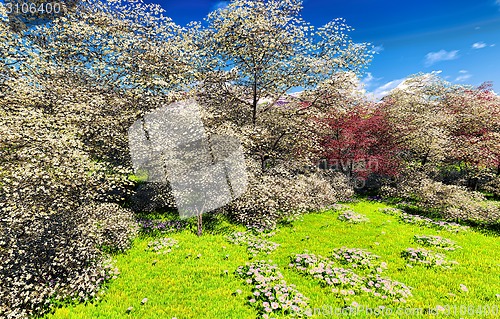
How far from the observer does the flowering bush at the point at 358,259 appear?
10227mm

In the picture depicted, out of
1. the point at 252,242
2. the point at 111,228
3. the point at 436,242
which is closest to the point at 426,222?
the point at 436,242

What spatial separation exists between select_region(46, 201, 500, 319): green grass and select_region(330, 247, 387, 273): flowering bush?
0.41 meters

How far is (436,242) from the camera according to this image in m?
12.8

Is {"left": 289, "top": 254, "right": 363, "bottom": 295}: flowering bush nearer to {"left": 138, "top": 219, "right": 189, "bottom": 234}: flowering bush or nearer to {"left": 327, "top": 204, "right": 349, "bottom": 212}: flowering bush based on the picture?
{"left": 138, "top": 219, "right": 189, "bottom": 234}: flowering bush

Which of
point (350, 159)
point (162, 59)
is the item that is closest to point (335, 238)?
point (350, 159)

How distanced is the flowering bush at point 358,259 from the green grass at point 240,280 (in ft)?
1.36

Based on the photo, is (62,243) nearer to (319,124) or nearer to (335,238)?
(335,238)

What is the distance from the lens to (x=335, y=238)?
1355 cm

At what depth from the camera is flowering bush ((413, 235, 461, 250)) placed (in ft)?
41.5

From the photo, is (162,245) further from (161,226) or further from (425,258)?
(425,258)

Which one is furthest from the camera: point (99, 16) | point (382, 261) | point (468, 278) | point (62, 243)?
point (99, 16)

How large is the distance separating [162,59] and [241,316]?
15.4 meters

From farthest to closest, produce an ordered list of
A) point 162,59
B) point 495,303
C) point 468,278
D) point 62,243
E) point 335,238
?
point 162,59 < point 335,238 < point 468,278 < point 62,243 < point 495,303

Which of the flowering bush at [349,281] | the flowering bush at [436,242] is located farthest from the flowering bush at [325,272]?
the flowering bush at [436,242]
